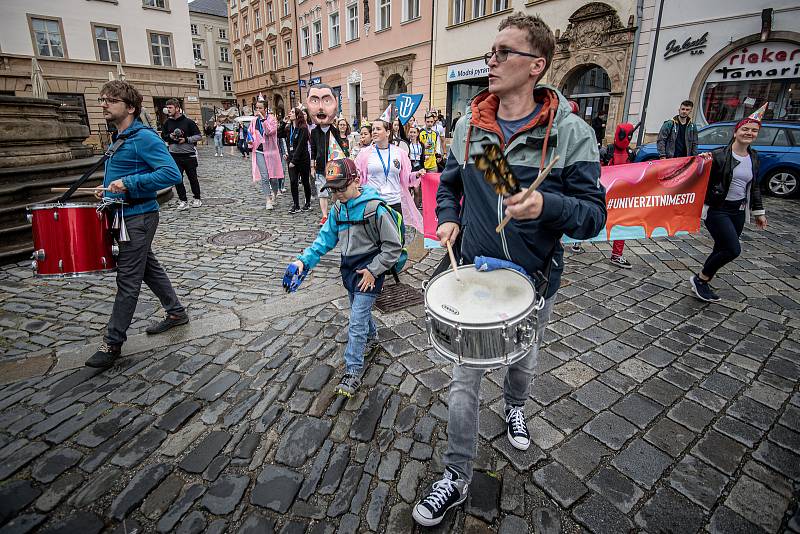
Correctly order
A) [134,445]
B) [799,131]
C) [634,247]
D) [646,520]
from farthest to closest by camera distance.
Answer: [799,131]
[634,247]
[134,445]
[646,520]

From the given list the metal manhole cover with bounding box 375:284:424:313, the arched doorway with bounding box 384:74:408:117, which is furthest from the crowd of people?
the arched doorway with bounding box 384:74:408:117

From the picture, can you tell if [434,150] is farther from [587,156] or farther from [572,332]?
[587,156]

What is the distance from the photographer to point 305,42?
34.9m

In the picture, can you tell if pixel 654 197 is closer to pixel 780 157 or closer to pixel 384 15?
pixel 780 157

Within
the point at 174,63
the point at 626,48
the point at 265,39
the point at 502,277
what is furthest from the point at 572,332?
the point at 265,39

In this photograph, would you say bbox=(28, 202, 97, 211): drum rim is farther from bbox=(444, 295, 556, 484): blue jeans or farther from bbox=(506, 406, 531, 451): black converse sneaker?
bbox=(506, 406, 531, 451): black converse sneaker

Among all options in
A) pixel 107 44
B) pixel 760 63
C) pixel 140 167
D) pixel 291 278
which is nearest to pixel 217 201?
pixel 140 167

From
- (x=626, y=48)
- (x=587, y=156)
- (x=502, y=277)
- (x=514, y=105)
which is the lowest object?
(x=502, y=277)

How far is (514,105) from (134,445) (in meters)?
3.01

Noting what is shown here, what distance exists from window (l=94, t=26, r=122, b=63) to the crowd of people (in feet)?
112

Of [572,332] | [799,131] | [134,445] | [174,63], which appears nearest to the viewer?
[134,445]

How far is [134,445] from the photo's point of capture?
2641mm

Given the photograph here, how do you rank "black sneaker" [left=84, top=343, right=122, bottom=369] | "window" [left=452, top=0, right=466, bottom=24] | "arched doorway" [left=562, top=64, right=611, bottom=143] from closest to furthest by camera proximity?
"black sneaker" [left=84, top=343, right=122, bottom=369] < "arched doorway" [left=562, top=64, right=611, bottom=143] < "window" [left=452, top=0, right=466, bottom=24]

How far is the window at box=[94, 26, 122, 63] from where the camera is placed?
96.4 ft
